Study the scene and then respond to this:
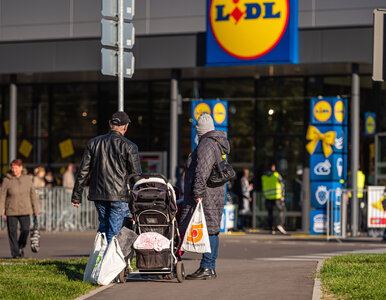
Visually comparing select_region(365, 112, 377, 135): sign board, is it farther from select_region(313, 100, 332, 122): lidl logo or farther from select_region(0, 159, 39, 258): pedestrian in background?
select_region(0, 159, 39, 258): pedestrian in background

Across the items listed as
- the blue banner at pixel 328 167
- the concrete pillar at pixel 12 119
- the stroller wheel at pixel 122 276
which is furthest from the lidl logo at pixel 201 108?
the stroller wheel at pixel 122 276

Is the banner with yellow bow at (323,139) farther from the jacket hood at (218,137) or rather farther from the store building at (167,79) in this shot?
the jacket hood at (218,137)

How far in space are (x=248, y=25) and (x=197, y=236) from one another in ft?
49.1

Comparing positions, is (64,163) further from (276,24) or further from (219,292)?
(219,292)

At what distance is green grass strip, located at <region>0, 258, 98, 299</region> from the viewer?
10538 millimetres

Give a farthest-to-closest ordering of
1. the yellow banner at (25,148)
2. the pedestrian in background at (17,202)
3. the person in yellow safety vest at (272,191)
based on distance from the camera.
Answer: the yellow banner at (25,148)
the person in yellow safety vest at (272,191)
the pedestrian in background at (17,202)

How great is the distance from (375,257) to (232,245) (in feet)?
21.2

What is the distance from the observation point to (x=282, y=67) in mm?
26906

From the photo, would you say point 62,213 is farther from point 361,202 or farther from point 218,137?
point 218,137

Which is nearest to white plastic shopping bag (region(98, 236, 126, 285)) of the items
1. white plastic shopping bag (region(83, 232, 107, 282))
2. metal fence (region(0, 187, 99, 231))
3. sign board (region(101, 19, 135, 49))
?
white plastic shopping bag (region(83, 232, 107, 282))

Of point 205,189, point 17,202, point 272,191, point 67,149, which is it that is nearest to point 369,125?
point 272,191

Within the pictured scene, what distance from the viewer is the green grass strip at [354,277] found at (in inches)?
409

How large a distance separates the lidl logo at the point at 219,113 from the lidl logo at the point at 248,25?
151 cm

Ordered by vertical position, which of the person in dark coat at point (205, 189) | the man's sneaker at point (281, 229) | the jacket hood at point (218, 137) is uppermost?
the jacket hood at point (218, 137)
